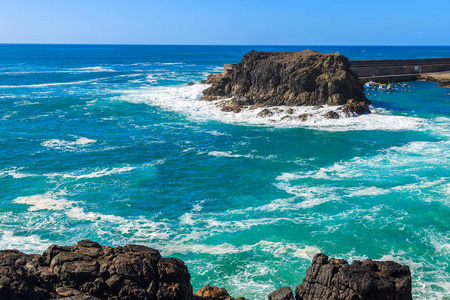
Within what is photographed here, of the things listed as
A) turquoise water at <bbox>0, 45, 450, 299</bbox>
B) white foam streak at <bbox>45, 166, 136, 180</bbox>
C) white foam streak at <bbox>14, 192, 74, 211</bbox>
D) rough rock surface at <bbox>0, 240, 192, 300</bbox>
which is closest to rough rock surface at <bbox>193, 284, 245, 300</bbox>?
rough rock surface at <bbox>0, 240, 192, 300</bbox>

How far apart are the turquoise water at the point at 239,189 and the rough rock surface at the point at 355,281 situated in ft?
11.8

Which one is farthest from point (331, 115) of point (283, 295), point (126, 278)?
point (126, 278)

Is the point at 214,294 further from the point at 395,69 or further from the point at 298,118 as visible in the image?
the point at 395,69

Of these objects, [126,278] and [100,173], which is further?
[100,173]

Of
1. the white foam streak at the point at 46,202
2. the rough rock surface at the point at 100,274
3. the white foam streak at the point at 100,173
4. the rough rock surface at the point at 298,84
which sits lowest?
the white foam streak at the point at 46,202

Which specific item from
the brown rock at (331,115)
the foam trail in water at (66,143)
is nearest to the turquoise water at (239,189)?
the foam trail in water at (66,143)

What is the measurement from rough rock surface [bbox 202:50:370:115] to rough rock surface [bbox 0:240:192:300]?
1848 inches

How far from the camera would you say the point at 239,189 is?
103ft

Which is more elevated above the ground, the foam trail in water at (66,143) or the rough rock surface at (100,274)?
the rough rock surface at (100,274)

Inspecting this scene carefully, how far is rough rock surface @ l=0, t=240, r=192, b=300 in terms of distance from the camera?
12.6 meters

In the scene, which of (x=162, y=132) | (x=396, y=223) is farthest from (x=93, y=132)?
(x=396, y=223)

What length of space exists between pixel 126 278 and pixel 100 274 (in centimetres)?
91

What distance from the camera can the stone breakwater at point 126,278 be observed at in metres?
12.4

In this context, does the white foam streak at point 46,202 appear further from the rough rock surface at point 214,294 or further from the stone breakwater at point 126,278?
the rough rock surface at point 214,294
